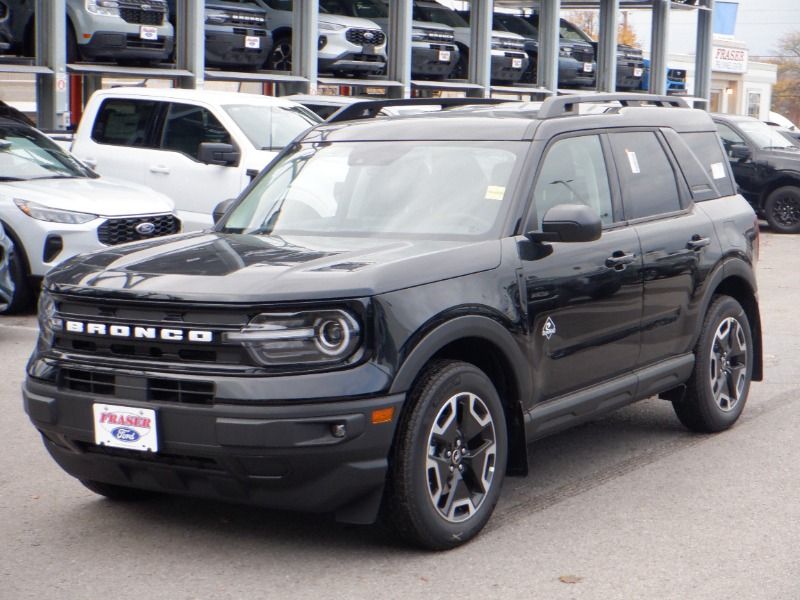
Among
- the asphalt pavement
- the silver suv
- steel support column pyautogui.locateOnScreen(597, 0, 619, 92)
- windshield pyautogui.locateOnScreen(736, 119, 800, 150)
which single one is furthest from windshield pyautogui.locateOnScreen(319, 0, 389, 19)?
the asphalt pavement

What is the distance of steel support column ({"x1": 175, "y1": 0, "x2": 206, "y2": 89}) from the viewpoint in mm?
18047

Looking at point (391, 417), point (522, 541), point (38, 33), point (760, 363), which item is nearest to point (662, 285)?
point (760, 363)

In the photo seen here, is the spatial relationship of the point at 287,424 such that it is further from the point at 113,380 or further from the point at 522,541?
the point at 522,541

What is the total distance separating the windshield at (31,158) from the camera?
11.7 meters

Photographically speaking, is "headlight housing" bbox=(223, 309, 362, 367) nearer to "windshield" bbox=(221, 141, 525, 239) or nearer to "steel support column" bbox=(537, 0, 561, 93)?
"windshield" bbox=(221, 141, 525, 239)

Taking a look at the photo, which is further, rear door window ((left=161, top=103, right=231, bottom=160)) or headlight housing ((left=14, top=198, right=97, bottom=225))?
rear door window ((left=161, top=103, right=231, bottom=160))

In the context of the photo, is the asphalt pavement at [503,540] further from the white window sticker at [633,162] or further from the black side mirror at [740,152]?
the black side mirror at [740,152]

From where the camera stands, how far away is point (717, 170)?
7.17 meters

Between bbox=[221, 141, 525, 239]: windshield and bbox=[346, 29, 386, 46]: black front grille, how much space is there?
14.6 m

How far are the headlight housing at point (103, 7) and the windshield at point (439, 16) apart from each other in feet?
26.9

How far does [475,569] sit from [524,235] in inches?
59.0

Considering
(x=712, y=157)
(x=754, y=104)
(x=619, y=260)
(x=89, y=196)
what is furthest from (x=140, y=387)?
(x=754, y=104)

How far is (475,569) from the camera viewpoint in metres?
4.67

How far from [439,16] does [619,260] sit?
19.1 meters
